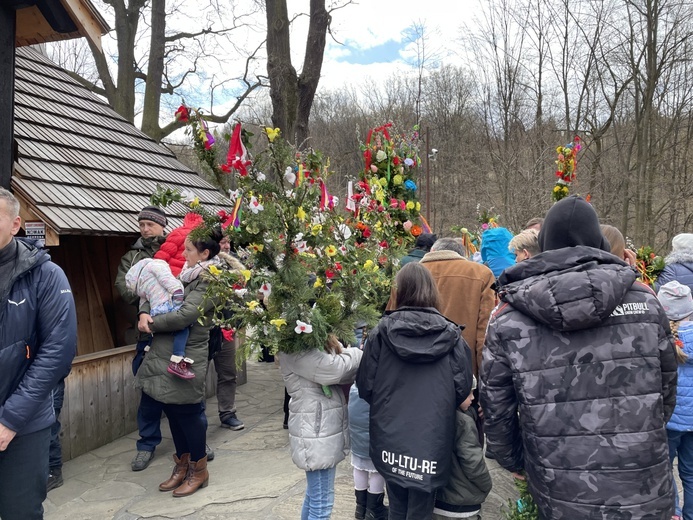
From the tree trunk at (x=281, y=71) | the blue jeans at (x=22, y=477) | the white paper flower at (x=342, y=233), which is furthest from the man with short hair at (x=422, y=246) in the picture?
the tree trunk at (x=281, y=71)

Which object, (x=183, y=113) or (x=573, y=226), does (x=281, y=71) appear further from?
(x=573, y=226)

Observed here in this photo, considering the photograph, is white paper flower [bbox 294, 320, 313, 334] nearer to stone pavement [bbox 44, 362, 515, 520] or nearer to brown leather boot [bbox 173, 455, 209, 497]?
stone pavement [bbox 44, 362, 515, 520]

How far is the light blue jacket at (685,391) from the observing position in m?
3.04

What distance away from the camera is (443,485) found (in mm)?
2570

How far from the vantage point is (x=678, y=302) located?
3156mm

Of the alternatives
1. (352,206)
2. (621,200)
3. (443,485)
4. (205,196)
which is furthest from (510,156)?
(443,485)

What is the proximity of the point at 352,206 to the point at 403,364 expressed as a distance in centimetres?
120

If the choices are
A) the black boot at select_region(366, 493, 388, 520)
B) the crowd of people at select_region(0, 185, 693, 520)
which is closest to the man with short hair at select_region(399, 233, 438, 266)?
the crowd of people at select_region(0, 185, 693, 520)

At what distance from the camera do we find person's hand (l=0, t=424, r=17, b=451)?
2.49 metres

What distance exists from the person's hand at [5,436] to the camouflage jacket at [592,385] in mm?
2355

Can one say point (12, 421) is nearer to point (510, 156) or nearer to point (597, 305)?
point (597, 305)

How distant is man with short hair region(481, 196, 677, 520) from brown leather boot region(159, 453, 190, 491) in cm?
291

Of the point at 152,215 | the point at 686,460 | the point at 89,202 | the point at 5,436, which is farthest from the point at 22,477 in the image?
the point at 686,460

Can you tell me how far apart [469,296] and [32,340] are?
2776 millimetres
